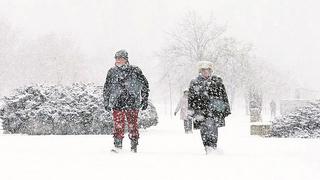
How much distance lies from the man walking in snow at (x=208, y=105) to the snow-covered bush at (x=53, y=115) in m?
6.62

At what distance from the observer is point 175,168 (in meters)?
6.98

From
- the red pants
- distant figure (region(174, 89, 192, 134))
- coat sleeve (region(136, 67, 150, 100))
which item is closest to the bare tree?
distant figure (region(174, 89, 192, 134))

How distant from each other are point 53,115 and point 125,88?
6.56 metres

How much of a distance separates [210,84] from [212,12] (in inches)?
1668

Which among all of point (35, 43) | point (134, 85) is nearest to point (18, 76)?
point (35, 43)

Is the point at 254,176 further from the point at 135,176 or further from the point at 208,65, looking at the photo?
the point at 208,65

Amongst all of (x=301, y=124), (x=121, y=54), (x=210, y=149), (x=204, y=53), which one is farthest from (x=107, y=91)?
(x=204, y=53)

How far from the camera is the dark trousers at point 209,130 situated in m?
8.90

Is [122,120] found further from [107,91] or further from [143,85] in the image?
[143,85]

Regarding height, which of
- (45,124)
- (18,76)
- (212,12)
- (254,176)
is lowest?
(254,176)

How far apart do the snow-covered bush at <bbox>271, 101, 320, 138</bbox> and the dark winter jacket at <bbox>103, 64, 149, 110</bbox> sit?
7.31 meters

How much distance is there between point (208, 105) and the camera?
8961 mm

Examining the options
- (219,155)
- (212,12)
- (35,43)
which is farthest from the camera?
(35,43)

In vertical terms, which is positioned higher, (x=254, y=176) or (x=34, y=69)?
(x=34, y=69)
